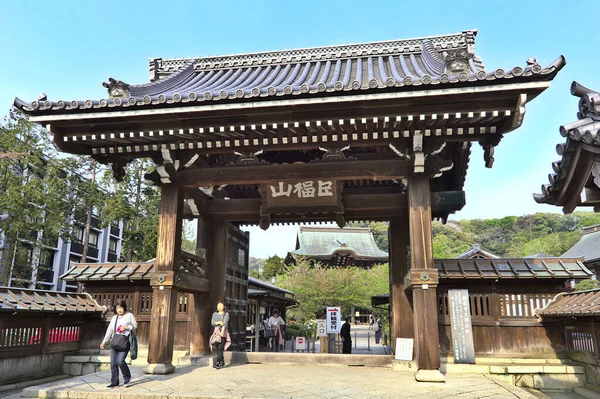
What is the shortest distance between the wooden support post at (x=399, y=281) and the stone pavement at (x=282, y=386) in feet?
5.53

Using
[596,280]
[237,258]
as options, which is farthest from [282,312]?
[596,280]

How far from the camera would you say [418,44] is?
11047mm

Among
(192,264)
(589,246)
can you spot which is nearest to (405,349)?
(192,264)

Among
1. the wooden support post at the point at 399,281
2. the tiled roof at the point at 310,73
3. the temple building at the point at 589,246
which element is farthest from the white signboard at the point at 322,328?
the temple building at the point at 589,246

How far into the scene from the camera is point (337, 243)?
3422 centimetres

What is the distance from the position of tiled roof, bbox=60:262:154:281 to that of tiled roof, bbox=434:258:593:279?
6.77 metres

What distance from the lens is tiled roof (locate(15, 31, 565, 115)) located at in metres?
6.39

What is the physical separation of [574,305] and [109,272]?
993cm

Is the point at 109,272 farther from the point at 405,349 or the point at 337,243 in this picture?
the point at 337,243

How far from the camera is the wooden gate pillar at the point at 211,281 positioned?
32.1ft

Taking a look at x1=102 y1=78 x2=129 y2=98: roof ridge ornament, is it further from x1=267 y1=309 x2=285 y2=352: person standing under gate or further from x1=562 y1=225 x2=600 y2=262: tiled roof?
x1=562 y1=225 x2=600 y2=262: tiled roof

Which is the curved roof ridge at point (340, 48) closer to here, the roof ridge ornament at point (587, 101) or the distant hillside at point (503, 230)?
the roof ridge ornament at point (587, 101)

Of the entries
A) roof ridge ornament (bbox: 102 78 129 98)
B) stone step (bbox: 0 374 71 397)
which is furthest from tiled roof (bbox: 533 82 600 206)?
stone step (bbox: 0 374 71 397)

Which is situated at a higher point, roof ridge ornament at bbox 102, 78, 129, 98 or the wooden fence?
roof ridge ornament at bbox 102, 78, 129, 98
